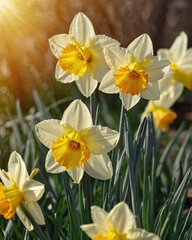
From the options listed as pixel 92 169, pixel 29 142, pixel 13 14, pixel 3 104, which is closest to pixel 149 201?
pixel 92 169

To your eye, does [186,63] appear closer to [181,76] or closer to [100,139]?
[181,76]

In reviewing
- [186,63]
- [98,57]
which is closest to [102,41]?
[98,57]

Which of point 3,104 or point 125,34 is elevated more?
point 125,34

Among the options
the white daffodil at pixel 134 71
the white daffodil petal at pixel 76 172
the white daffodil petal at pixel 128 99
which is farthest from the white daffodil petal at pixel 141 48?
the white daffodil petal at pixel 76 172

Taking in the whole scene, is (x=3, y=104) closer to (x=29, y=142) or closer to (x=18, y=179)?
(x=29, y=142)

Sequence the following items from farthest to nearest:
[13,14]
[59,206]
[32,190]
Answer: [13,14] < [59,206] < [32,190]

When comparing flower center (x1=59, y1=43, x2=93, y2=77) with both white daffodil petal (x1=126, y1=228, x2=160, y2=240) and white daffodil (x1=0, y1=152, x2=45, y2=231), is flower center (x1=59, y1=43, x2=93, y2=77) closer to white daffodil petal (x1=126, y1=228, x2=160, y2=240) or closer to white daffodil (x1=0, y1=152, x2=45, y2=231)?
white daffodil (x1=0, y1=152, x2=45, y2=231)

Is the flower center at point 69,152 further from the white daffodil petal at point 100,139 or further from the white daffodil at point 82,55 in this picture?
the white daffodil at point 82,55
